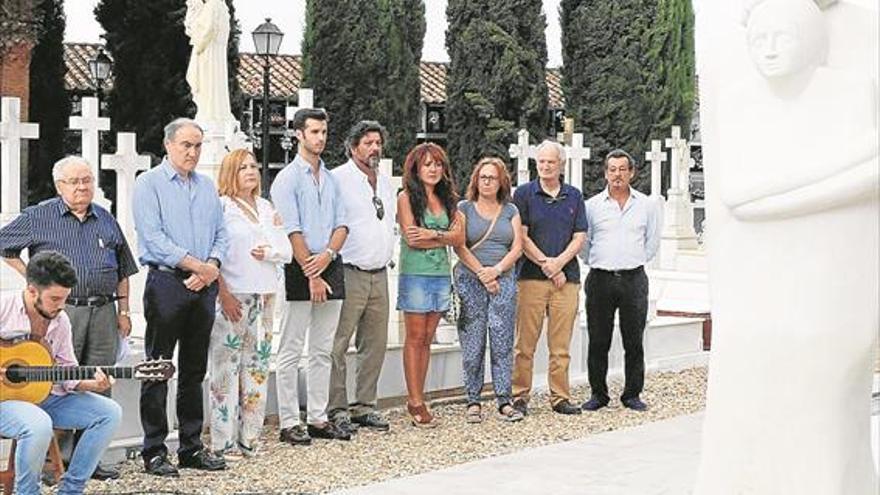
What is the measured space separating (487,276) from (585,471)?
1.91m

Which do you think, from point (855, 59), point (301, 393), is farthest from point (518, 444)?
point (855, 59)

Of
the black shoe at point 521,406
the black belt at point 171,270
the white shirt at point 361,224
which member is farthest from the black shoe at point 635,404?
the black belt at point 171,270

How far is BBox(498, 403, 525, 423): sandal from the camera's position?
8797 mm

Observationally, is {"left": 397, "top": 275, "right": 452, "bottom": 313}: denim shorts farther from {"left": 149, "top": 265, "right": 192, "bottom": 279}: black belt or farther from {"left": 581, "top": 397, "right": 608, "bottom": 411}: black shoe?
{"left": 149, "top": 265, "right": 192, "bottom": 279}: black belt

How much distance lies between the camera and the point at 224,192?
7426mm

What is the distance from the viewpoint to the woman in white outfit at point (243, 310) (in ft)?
23.7

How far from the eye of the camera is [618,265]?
9.09m

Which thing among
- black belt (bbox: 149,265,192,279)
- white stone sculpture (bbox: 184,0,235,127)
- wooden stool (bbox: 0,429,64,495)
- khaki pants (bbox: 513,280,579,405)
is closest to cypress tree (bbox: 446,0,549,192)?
white stone sculpture (bbox: 184,0,235,127)

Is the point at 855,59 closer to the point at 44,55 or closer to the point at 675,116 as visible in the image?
the point at 44,55

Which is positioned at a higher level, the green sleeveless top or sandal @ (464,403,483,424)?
the green sleeveless top

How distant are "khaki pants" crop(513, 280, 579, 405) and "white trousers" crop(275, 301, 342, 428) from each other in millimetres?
1555

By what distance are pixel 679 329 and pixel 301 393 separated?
14.2ft

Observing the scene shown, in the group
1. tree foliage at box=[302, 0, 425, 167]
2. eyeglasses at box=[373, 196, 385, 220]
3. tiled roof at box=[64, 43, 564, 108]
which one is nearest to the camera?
eyeglasses at box=[373, 196, 385, 220]

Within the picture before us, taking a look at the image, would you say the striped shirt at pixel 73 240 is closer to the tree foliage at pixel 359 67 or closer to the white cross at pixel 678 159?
the white cross at pixel 678 159
